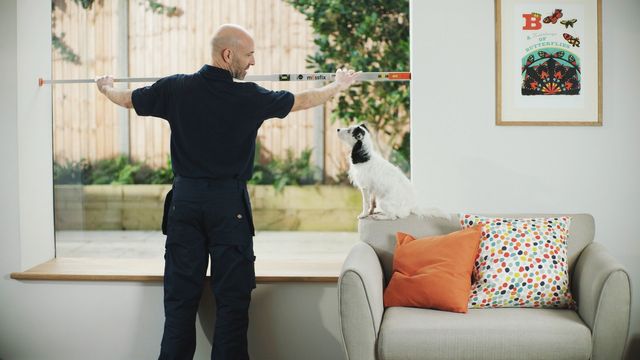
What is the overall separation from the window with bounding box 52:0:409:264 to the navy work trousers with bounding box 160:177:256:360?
1464 millimetres

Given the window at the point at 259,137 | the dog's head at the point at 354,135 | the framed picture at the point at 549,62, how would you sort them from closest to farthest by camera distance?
1. the dog's head at the point at 354,135
2. the framed picture at the point at 549,62
3. the window at the point at 259,137

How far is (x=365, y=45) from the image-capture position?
432cm

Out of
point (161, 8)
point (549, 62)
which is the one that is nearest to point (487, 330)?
point (549, 62)

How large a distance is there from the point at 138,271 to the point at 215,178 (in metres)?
0.77

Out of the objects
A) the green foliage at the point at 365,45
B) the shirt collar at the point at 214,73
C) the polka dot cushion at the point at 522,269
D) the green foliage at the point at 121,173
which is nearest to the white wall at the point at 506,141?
the polka dot cushion at the point at 522,269

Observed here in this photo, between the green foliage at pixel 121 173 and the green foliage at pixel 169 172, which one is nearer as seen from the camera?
the green foliage at pixel 121 173

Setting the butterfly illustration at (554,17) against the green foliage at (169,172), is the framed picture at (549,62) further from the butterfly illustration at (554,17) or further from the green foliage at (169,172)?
the green foliage at (169,172)

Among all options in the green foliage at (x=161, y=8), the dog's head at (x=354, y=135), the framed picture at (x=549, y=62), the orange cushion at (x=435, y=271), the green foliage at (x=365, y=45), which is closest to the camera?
the orange cushion at (x=435, y=271)

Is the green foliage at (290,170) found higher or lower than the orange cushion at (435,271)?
higher

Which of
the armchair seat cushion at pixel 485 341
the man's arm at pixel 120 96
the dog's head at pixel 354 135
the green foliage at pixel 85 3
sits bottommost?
the armchair seat cushion at pixel 485 341

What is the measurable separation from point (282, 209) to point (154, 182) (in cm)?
102

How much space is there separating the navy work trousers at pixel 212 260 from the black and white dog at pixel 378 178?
1.66 feet

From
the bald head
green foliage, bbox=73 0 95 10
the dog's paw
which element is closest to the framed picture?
the dog's paw

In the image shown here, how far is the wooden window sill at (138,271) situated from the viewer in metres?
2.56
